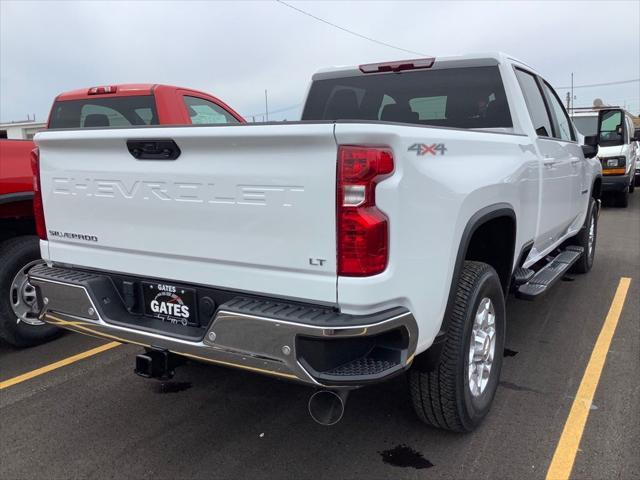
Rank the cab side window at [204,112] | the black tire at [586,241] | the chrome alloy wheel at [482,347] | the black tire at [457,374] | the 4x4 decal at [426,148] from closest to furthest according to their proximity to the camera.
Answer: the 4x4 decal at [426,148]
the black tire at [457,374]
the chrome alloy wheel at [482,347]
the cab side window at [204,112]
the black tire at [586,241]

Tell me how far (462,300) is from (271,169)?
1.23 m

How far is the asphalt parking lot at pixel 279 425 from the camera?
9.32ft

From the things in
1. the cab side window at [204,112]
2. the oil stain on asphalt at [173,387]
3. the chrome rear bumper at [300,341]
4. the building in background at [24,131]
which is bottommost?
the oil stain on asphalt at [173,387]

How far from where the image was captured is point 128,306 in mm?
2865

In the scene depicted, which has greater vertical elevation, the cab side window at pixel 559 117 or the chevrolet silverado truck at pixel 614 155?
the cab side window at pixel 559 117

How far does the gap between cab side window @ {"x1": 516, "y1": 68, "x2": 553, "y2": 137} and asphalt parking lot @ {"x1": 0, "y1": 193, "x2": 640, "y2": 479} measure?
1690 millimetres

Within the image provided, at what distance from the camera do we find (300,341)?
220 centimetres

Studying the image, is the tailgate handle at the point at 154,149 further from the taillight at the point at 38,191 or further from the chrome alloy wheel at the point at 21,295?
the chrome alloy wheel at the point at 21,295

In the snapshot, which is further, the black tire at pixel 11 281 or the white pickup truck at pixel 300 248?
the black tire at pixel 11 281

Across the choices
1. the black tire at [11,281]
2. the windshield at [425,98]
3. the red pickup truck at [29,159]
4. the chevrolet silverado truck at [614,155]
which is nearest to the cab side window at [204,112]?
the red pickup truck at [29,159]

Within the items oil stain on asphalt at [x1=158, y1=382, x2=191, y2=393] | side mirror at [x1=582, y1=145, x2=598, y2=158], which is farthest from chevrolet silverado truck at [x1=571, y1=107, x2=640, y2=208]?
oil stain on asphalt at [x1=158, y1=382, x2=191, y2=393]

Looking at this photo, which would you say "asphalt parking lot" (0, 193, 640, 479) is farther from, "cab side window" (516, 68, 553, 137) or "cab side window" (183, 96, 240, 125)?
"cab side window" (183, 96, 240, 125)

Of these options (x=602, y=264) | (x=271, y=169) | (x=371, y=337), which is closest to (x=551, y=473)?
(x=371, y=337)

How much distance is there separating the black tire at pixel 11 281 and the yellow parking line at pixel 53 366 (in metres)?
0.47
